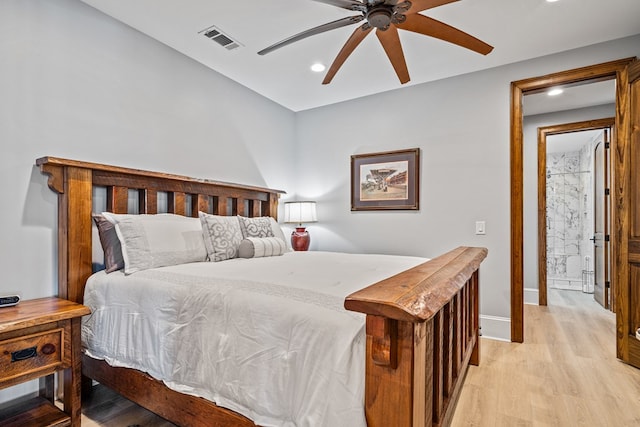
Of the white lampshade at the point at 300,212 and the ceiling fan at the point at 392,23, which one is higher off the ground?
the ceiling fan at the point at 392,23

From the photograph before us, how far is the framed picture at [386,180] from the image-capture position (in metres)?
3.60

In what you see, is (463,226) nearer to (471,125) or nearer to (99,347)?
(471,125)

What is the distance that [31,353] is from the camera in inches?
60.5

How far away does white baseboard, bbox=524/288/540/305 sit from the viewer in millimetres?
4457

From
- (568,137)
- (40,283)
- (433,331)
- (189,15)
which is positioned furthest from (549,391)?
(568,137)

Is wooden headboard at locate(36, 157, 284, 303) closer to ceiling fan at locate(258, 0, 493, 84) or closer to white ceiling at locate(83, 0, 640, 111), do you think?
white ceiling at locate(83, 0, 640, 111)

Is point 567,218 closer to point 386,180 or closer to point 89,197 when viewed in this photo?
point 386,180

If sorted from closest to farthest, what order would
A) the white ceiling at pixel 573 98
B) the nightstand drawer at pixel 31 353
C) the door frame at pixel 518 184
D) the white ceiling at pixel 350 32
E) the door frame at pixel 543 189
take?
the nightstand drawer at pixel 31 353 → the white ceiling at pixel 350 32 → the door frame at pixel 518 184 → the white ceiling at pixel 573 98 → the door frame at pixel 543 189

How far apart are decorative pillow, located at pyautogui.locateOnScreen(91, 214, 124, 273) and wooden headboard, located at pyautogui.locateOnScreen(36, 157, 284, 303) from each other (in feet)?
0.22

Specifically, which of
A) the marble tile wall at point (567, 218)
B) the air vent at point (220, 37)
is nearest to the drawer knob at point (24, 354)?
the air vent at point (220, 37)

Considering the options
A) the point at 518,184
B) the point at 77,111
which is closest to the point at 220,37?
the point at 77,111

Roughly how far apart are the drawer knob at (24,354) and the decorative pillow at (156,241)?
52 centimetres

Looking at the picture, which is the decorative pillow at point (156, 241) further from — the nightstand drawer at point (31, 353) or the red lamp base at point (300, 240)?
the red lamp base at point (300, 240)

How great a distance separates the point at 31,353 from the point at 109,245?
27.0 inches
